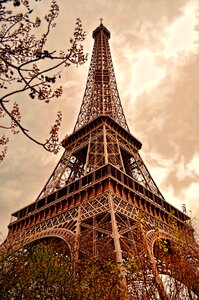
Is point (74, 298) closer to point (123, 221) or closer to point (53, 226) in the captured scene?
point (123, 221)

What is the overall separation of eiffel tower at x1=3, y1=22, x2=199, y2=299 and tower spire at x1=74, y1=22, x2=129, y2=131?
179mm

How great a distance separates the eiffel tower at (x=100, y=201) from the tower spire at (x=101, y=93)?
7.1 inches

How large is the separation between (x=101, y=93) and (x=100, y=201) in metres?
26.3

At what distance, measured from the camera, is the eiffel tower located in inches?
787

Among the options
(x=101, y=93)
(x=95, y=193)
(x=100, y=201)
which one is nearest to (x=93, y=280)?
(x=100, y=201)

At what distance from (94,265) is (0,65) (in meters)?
8.85

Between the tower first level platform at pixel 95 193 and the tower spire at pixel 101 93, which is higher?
the tower spire at pixel 101 93

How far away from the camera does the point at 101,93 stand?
46875 mm

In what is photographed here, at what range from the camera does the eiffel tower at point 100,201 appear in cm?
1998

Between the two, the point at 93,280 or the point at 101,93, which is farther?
the point at 101,93

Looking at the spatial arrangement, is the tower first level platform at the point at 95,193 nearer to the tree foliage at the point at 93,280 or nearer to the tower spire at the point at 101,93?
the tower spire at the point at 101,93

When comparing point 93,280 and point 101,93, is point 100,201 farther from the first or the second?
point 101,93

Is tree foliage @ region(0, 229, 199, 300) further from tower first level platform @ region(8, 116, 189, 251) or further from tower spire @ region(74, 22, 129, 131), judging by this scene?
tower spire @ region(74, 22, 129, 131)

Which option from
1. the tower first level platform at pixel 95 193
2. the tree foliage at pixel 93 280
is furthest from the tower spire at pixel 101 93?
the tree foliage at pixel 93 280
